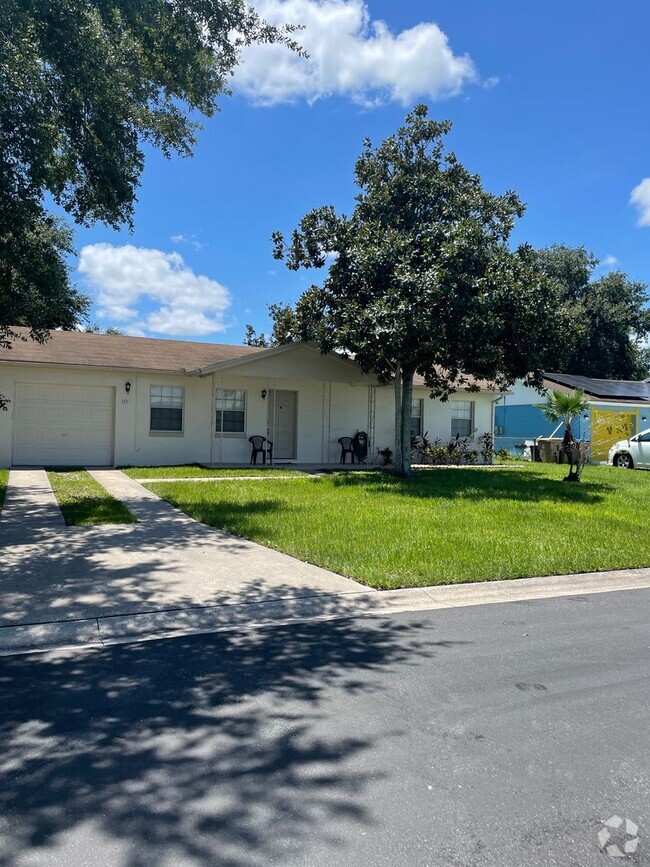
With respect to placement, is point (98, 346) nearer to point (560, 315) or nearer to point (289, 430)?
point (289, 430)

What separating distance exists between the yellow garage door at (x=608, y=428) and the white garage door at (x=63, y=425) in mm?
19297

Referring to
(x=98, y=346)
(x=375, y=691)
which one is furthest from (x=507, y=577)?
(x=98, y=346)

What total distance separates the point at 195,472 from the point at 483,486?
7410 mm

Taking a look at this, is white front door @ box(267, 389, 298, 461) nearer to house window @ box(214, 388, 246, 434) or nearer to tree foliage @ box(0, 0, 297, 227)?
house window @ box(214, 388, 246, 434)

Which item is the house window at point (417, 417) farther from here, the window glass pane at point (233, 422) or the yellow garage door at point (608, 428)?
the yellow garage door at point (608, 428)

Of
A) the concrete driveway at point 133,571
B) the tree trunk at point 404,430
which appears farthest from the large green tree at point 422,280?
the concrete driveway at point 133,571

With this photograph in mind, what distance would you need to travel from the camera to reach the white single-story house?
1794cm

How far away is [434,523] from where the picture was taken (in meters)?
10.3

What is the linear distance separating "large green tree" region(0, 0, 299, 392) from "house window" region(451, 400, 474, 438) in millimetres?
14840

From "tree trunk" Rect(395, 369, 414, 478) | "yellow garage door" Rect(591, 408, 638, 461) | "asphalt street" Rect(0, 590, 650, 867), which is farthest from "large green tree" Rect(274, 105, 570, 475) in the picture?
"yellow garage door" Rect(591, 408, 638, 461)

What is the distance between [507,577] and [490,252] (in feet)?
35.6

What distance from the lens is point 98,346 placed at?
66.3 feet

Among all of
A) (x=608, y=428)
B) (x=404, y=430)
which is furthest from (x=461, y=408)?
(x=608, y=428)

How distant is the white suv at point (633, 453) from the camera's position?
2214 centimetres
